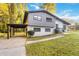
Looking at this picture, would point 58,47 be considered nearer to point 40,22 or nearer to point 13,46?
point 40,22

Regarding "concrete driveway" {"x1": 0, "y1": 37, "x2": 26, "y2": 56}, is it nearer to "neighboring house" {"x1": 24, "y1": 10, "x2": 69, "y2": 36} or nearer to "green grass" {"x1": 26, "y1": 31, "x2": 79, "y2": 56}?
"green grass" {"x1": 26, "y1": 31, "x2": 79, "y2": 56}

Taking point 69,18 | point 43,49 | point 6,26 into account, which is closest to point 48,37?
point 43,49

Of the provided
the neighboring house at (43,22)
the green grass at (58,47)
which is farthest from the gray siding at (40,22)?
the green grass at (58,47)

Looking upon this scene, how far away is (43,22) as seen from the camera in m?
2.19

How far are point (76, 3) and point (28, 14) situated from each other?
49 cm

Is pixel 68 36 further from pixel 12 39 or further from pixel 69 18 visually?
pixel 12 39

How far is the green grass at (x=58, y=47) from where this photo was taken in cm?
215

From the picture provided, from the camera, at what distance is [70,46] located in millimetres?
2158

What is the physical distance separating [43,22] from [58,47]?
29 centimetres

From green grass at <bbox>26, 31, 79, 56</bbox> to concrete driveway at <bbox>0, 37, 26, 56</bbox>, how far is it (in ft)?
0.20

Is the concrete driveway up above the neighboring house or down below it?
below

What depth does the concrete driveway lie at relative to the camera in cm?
215

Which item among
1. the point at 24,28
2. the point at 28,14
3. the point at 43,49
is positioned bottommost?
the point at 43,49

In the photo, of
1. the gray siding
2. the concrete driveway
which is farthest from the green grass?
the gray siding
